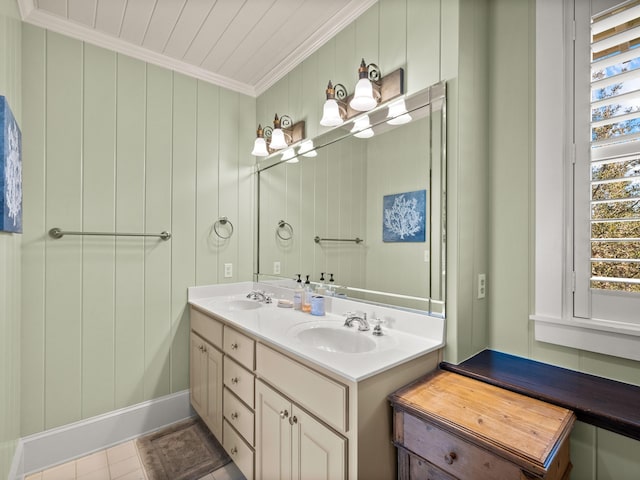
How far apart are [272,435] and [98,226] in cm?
160

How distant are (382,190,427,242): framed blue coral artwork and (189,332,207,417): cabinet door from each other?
56.3 inches

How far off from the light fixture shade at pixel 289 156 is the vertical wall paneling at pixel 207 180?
1.82 feet

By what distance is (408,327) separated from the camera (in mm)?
1458

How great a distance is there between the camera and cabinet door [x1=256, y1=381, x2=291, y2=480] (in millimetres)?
1276

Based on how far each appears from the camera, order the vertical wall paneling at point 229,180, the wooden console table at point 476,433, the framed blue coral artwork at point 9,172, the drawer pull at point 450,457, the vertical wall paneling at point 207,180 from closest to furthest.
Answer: the wooden console table at point 476,433
the drawer pull at point 450,457
the framed blue coral artwork at point 9,172
the vertical wall paneling at point 207,180
the vertical wall paneling at point 229,180

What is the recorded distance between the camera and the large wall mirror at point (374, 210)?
4.62ft

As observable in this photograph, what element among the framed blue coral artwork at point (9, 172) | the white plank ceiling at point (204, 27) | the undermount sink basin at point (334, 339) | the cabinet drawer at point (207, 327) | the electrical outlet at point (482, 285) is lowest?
the cabinet drawer at point (207, 327)

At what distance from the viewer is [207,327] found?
6.55 ft

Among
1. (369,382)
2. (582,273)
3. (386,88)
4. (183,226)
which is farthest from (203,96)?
(582,273)

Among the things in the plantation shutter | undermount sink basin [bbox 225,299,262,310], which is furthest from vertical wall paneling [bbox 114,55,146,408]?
the plantation shutter

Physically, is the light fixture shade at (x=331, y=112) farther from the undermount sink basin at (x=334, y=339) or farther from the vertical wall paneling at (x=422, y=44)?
the undermount sink basin at (x=334, y=339)

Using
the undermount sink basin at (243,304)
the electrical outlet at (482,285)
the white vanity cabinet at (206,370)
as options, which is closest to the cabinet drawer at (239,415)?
the white vanity cabinet at (206,370)

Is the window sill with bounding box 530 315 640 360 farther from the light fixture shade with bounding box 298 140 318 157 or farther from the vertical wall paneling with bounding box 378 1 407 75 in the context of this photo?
the light fixture shade with bounding box 298 140 318 157

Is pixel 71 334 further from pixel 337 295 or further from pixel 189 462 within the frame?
pixel 337 295
